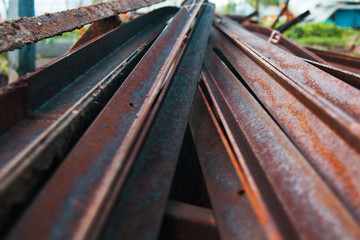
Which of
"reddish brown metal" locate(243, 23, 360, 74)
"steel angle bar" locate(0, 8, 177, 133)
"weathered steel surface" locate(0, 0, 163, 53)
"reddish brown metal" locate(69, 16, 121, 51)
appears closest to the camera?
"steel angle bar" locate(0, 8, 177, 133)

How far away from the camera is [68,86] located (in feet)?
5.36

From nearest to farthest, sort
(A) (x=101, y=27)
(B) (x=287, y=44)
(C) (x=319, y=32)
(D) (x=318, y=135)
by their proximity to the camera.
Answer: (D) (x=318, y=135) → (A) (x=101, y=27) → (B) (x=287, y=44) → (C) (x=319, y=32)

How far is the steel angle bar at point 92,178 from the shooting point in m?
0.79

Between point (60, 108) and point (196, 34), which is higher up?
point (196, 34)

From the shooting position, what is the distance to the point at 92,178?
3.11ft

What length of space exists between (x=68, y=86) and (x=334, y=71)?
200 cm

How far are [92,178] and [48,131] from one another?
0.31 meters

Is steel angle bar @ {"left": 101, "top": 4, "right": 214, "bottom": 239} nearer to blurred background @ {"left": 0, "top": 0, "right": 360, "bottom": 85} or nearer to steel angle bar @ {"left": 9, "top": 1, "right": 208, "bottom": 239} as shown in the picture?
steel angle bar @ {"left": 9, "top": 1, "right": 208, "bottom": 239}

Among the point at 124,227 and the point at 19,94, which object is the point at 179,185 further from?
the point at 19,94

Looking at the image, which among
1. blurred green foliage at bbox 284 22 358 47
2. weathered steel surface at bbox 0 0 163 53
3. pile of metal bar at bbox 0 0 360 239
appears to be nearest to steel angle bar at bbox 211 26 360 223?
pile of metal bar at bbox 0 0 360 239

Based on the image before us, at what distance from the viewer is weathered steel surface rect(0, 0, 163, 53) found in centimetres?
146

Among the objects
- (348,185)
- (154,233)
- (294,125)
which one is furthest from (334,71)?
(154,233)

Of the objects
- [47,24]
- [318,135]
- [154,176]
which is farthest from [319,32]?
[154,176]

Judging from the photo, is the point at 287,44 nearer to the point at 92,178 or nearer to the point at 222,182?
the point at 222,182
